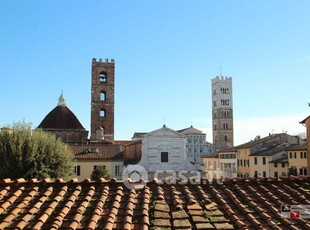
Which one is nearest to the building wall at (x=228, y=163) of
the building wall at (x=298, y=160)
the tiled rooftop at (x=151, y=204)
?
the building wall at (x=298, y=160)

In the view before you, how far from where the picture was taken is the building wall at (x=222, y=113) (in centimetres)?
9975

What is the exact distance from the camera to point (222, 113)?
103 metres

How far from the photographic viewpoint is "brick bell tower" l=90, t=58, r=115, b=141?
2314 inches

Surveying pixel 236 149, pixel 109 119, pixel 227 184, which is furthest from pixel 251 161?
pixel 227 184

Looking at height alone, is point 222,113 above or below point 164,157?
above

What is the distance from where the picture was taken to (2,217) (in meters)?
5.20

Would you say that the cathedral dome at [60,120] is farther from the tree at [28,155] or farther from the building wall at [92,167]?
the tree at [28,155]

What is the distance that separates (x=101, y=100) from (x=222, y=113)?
2062 inches

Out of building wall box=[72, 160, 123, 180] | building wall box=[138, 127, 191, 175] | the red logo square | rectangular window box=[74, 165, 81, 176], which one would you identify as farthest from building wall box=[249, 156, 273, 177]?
the red logo square

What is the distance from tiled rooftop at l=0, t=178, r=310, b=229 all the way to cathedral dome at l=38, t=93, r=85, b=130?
48887mm

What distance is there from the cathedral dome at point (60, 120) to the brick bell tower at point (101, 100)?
4.00 m

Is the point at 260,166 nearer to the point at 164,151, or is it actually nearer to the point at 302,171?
the point at 302,171

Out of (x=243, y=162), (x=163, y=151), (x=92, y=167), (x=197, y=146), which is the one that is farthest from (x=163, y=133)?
(x=197, y=146)

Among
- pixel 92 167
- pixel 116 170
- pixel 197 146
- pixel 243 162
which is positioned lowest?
pixel 116 170
